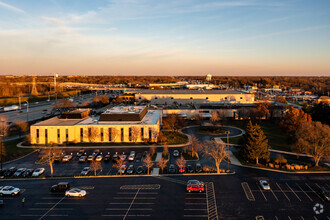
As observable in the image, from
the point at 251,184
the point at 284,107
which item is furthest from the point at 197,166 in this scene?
the point at 284,107

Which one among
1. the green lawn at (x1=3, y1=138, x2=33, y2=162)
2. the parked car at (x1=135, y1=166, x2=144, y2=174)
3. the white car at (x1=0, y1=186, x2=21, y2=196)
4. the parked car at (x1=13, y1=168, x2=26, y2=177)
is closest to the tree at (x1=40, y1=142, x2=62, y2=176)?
the green lawn at (x1=3, y1=138, x2=33, y2=162)

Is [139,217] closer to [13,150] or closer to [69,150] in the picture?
[69,150]

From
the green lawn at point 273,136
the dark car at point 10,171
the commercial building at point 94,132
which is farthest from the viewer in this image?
the commercial building at point 94,132

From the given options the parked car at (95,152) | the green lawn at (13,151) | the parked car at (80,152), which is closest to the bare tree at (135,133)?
the parked car at (95,152)

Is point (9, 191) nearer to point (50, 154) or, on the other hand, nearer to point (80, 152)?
point (50, 154)

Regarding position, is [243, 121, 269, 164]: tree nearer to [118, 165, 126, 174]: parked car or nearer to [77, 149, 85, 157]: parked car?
[118, 165, 126, 174]: parked car

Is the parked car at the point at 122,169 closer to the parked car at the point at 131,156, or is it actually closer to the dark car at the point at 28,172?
the parked car at the point at 131,156

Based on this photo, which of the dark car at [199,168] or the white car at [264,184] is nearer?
the white car at [264,184]
